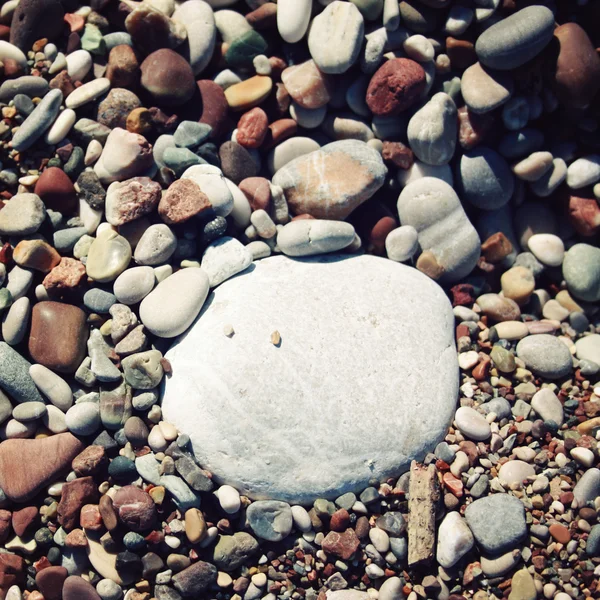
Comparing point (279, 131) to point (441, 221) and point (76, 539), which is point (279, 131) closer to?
point (441, 221)

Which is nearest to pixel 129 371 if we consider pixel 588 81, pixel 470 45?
pixel 470 45

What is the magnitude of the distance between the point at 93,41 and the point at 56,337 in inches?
61.3

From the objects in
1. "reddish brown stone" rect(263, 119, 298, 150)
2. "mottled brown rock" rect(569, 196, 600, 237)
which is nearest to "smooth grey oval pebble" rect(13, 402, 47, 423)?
"reddish brown stone" rect(263, 119, 298, 150)

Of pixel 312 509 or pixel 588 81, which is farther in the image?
pixel 588 81

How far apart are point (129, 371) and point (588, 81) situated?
2674 mm

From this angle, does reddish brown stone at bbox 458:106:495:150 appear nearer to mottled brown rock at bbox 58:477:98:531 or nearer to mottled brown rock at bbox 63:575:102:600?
mottled brown rock at bbox 58:477:98:531

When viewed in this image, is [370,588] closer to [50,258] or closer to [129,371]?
[129,371]

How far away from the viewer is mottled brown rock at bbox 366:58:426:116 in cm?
294

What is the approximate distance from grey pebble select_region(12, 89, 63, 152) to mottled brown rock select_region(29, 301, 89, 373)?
815 mm


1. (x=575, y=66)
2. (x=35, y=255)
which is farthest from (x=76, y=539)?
(x=575, y=66)

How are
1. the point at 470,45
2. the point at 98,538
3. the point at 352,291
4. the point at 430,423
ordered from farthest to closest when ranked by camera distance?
the point at 470,45
the point at 352,291
the point at 430,423
the point at 98,538

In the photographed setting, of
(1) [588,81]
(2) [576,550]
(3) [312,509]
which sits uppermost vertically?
(1) [588,81]

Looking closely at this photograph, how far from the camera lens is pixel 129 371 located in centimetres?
256

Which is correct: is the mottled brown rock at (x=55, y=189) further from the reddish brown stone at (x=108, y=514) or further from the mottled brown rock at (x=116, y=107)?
the reddish brown stone at (x=108, y=514)
